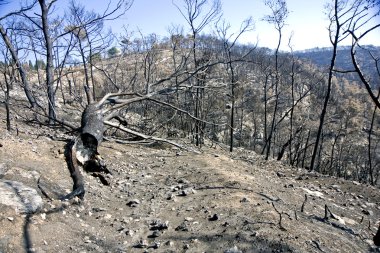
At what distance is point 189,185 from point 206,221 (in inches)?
61.5

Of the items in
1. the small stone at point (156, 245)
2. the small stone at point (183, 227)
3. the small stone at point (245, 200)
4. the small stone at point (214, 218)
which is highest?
the small stone at point (214, 218)

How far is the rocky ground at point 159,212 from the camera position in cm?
338

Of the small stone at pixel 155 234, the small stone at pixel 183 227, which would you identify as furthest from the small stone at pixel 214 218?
the small stone at pixel 155 234

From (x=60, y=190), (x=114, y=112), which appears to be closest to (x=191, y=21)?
(x=114, y=112)

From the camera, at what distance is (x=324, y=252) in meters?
3.42

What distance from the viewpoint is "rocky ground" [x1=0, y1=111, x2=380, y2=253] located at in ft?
11.1

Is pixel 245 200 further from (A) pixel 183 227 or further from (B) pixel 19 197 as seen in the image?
(B) pixel 19 197

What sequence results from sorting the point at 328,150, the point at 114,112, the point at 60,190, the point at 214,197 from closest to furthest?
the point at 60,190 < the point at 214,197 < the point at 114,112 < the point at 328,150

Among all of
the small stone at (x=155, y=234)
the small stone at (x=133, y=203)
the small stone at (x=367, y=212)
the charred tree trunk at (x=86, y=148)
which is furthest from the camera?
the small stone at (x=367, y=212)

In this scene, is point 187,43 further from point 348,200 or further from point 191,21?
point 348,200

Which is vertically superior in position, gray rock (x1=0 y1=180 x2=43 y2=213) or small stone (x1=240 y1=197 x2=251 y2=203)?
gray rock (x1=0 y1=180 x2=43 y2=213)

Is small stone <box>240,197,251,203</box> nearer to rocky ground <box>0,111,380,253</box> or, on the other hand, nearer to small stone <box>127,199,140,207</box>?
rocky ground <box>0,111,380,253</box>

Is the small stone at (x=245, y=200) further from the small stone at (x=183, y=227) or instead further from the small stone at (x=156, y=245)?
the small stone at (x=156, y=245)

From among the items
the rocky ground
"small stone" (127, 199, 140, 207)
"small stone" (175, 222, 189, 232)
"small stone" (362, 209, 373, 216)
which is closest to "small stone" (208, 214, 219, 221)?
the rocky ground
